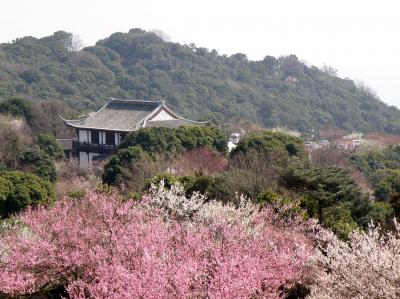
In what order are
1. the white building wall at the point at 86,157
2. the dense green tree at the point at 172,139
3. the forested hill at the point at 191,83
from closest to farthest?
the dense green tree at the point at 172,139 → the white building wall at the point at 86,157 → the forested hill at the point at 191,83

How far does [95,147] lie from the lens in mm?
40344

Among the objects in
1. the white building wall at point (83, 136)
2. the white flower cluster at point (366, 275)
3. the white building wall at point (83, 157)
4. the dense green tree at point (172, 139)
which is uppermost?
the white flower cluster at point (366, 275)

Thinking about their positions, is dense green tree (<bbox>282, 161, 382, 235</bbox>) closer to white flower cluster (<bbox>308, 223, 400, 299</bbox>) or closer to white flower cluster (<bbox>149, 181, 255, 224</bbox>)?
white flower cluster (<bbox>149, 181, 255, 224</bbox>)

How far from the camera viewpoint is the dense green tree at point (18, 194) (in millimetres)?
23109

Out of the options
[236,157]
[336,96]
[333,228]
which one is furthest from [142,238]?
[336,96]

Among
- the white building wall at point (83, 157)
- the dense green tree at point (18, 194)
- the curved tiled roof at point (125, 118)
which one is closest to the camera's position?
the dense green tree at point (18, 194)

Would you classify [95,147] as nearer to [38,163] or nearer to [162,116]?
[162,116]

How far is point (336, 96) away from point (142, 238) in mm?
75404

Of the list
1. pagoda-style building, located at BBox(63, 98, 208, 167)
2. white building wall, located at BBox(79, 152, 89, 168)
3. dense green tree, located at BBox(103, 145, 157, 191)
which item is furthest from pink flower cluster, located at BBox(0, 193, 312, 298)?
white building wall, located at BBox(79, 152, 89, 168)

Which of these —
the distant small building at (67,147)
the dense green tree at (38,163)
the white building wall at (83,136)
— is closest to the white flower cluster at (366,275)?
the dense green tree at (38,163)

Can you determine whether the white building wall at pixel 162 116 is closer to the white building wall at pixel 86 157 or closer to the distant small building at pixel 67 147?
the white building wall at pixel 86 157

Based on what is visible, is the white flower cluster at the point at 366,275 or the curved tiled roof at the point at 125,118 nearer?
the white flower cluster at the point at 366,275

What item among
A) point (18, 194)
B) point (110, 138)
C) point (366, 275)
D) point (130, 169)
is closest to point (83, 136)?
point (110, 138)

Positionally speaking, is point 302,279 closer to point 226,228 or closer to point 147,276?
point 226,228
